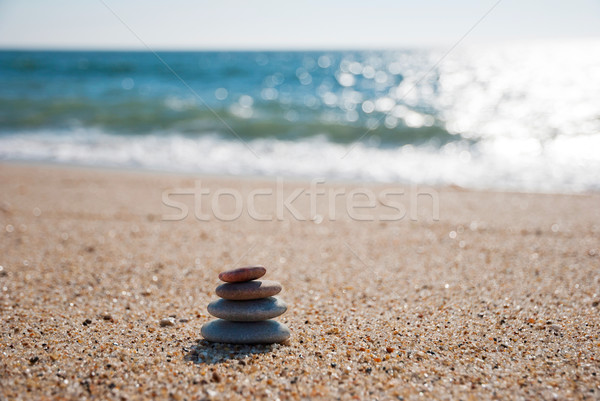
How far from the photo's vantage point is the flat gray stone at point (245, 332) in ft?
9.95

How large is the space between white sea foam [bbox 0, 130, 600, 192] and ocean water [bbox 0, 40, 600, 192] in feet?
0.09

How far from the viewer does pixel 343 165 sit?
10703 millimetres

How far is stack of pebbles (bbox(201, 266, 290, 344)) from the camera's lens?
3.04m

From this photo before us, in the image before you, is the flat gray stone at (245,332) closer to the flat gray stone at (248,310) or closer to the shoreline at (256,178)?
the flat gray stone at (248,310)

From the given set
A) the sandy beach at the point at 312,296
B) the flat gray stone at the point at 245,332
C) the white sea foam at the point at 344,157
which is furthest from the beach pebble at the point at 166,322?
the white sea foam at the point at 344,157

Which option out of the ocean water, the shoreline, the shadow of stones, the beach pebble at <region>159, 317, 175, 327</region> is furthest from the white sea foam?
the shadow of stones

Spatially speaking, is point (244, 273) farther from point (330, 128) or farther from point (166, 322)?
point (330, 128)

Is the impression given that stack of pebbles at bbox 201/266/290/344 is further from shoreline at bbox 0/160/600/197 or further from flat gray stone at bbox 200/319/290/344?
shoreline at bbox 0/160/600/197

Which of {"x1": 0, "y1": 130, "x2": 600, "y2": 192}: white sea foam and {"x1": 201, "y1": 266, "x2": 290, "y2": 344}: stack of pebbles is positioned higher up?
{"x1": 0, "y1": 130, "x2": 600, "y2": 192}: white sea foam

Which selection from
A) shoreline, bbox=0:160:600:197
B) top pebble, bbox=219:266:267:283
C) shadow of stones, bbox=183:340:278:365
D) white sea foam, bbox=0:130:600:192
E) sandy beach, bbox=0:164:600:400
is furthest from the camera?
white sea foam, bbox=0:130:600:192

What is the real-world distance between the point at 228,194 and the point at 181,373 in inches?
219

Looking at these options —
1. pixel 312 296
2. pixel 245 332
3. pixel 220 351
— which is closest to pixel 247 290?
pixel 245 332

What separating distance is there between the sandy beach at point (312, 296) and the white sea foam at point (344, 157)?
1.81 m

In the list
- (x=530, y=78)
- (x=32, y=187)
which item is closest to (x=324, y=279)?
(x=32, y=187)
